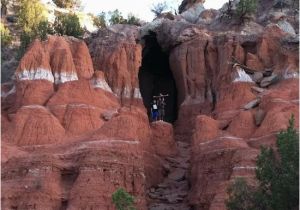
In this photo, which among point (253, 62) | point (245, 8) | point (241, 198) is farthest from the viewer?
point (245, 8)

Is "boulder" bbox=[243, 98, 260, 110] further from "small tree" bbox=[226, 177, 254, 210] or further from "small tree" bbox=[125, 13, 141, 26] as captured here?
"small tree" bbox=[125, 13, 141, 26]

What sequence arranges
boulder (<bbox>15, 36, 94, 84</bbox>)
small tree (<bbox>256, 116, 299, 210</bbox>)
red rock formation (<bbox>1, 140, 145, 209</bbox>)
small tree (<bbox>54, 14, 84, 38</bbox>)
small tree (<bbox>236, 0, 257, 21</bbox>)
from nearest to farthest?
small tree (<bbox>256, 116, 299, 210</bbox>), red rock formation (<bbox>1, 140, 145, 209</bbox>), boulder (<bbox>15, 36, 94, 84</bbox>), small tree (<bbox>236, 0, 257, 21</bbox>), small tree (<bbox>54, 14, 84, 38</bbox>)

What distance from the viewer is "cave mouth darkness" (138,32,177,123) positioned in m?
61.2

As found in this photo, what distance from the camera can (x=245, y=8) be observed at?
6009cm

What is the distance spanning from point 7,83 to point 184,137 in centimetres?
1334

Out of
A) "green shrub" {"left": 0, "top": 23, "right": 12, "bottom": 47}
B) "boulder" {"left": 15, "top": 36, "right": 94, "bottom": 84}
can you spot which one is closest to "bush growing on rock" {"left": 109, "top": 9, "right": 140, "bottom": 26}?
"green shrub" {"left": 0, "top": 23, "right": 12, "bottom": 47}

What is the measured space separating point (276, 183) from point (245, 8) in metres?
32.6

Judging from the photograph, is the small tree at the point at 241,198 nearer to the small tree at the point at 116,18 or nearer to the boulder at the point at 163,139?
the boulder at the point at 163,139

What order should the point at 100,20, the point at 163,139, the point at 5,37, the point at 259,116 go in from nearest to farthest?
the point at 259,116 < the point at 163,139 < the point at 5,37 < the point at 100,20

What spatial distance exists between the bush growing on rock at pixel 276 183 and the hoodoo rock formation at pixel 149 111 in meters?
5.25

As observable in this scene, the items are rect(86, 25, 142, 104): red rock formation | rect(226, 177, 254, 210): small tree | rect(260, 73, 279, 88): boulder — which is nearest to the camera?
rect(226, 177, 254, 210): small tree

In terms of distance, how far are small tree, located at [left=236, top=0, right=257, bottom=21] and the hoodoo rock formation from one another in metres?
0.89

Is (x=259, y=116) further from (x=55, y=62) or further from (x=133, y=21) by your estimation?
(x=133, y=21)

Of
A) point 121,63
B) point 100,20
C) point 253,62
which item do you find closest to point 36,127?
point 121,63
